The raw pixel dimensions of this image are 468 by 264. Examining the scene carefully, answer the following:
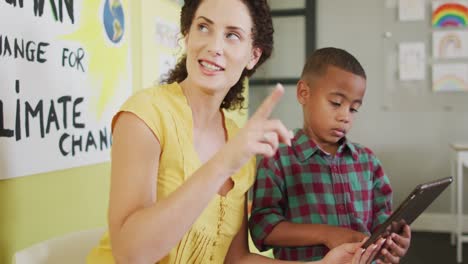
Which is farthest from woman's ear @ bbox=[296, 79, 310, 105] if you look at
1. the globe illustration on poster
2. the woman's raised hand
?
the globe illustration on poster

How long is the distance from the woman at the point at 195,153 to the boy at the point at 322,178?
8 cm

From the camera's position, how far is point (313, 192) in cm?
124

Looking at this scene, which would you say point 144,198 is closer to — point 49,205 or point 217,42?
point 217,42

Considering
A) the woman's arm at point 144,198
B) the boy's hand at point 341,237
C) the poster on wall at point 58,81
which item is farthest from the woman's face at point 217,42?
the poster on wall at point 58,81

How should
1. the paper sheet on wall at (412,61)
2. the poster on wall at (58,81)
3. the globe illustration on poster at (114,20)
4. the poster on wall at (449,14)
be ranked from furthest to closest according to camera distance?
1. the paper sheet on wall at (412,61)
2. the poster on wall at (449,14)
3. the globe illustration on poster at (114,20)
4. the poster on wall at (58,81)

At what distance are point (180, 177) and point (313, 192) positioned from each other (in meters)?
0.38

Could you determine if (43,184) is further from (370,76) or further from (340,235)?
(370,76)

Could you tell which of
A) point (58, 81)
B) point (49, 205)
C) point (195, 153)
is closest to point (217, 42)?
point (195, 153)

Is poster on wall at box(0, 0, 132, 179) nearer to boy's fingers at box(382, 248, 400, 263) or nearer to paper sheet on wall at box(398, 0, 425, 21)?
boy's fingers at box(382, 248, 400, 263)

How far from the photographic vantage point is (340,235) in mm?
1130

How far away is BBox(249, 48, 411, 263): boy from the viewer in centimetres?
120

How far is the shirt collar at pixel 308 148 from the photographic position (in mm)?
1250

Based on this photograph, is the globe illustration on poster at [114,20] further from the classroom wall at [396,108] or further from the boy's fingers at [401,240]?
the classroom wall at [396,108]

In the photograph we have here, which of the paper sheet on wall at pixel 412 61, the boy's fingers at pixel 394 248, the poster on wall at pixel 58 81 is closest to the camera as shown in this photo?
the boy's fingers at pixel 394 248
